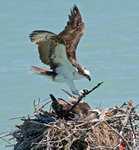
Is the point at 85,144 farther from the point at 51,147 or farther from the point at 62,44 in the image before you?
the point at 62,44

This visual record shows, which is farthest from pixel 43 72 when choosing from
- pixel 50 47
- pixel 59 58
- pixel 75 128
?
pixel 75 128

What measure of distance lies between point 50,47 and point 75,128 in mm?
1481

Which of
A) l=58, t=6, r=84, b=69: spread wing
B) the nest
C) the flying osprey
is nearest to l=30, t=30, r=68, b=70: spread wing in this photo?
the flying osprey

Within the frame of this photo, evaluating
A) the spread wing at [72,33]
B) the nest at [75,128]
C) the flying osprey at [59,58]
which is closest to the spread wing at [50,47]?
the flying osprey at [59,58]

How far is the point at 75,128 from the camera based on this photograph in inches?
294

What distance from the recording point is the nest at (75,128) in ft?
24.2

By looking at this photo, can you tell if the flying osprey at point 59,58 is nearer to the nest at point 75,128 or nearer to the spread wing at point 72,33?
the spread wing at point 72,33

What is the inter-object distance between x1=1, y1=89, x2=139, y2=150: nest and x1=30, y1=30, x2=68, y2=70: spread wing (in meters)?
0.79

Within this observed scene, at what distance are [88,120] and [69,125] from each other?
11.4 inches

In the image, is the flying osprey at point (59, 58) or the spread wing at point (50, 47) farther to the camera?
the flying osprey at point (59, 58)

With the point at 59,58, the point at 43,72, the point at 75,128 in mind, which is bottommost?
the point at 75,128

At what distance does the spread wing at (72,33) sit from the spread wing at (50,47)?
0.74 ft

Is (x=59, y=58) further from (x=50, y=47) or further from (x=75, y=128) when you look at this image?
(x=75, y=128)

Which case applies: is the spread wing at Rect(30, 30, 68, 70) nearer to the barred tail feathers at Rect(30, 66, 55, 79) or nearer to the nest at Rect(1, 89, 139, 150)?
the barred tail feathers at Rect(30, 66, 55, 79)
